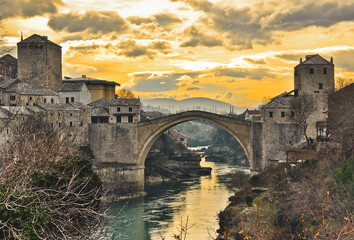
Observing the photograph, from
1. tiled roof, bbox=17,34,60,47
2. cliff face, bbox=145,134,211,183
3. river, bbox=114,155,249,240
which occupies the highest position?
tiled roof, bbox=17,34,60,47

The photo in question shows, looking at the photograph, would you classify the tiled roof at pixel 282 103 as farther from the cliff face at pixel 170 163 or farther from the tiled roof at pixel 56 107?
the tiled roof at pixel 56 107

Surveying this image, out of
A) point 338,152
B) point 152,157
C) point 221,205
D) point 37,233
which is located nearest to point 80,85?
point 152,157

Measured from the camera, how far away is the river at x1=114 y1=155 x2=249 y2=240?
89.5 ft

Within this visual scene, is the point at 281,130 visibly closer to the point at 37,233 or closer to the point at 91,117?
the point at 91,117

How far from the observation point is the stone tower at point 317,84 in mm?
33719

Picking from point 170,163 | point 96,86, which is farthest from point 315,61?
point 96,86

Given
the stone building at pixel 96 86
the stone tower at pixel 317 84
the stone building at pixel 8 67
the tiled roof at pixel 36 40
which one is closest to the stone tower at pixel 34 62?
the tiled roof at pixel 36 40

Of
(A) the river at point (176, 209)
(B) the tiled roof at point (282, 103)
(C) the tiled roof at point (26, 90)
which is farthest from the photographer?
(C) the tiled roof at point (26, 90)

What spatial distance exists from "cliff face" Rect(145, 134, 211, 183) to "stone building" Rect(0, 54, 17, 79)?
17122 mm

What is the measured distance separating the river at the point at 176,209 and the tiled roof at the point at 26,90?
497 inches

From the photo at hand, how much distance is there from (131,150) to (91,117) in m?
5.37

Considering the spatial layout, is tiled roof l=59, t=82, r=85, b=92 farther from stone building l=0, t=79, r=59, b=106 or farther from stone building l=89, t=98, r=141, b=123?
stone building l=89, t=98, r=141, b=123

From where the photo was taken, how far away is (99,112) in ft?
142

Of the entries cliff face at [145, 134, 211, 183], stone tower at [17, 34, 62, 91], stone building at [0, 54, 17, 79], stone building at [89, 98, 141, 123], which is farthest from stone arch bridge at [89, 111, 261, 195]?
stone building at [0, 54, 17, 79]
